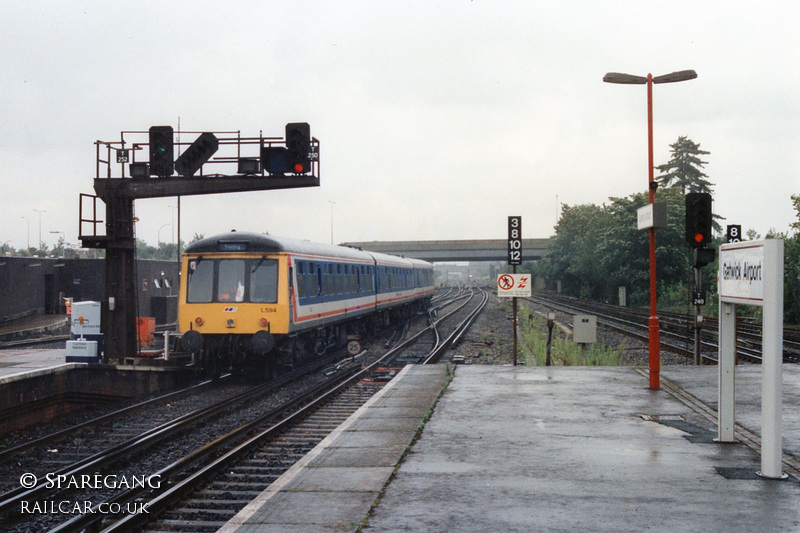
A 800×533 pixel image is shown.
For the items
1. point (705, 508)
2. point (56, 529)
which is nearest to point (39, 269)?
point (56, 529)

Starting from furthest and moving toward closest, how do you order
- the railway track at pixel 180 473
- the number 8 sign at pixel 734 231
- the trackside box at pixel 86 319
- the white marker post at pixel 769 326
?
the number 8 sign at pixel 734 231
the trackside box at pixel 86 319
the railway track at pixel 180 473
the white marker post at pixel 769 326

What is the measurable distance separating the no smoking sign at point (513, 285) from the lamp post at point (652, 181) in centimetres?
377

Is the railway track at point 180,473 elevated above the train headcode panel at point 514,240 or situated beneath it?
situated beneath

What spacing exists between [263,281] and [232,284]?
26.9 inches

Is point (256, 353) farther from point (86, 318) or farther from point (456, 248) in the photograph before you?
point (456, 248)

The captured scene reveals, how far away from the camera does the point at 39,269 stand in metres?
38.7

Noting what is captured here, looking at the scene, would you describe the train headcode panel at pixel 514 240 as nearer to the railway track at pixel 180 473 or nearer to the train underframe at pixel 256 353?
the railway track at pixel 180 473

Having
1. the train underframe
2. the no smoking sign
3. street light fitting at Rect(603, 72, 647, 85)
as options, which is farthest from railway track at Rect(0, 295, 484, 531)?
street light fitting at Rect(603, 72, 647, 85)

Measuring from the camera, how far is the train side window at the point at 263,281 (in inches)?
682

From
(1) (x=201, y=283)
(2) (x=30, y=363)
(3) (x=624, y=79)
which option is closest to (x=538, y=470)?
(3) (x=624, y=79)

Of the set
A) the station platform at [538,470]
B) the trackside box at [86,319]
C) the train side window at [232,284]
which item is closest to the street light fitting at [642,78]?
the station platform at [538,470]

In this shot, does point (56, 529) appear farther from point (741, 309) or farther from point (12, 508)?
point (741, 309)

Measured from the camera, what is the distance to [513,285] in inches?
664

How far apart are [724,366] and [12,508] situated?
7728mm
